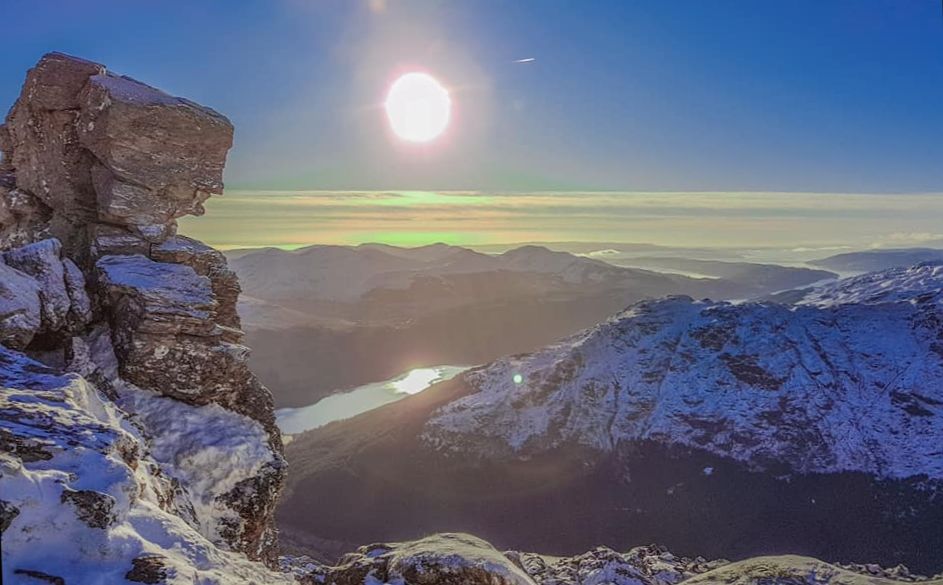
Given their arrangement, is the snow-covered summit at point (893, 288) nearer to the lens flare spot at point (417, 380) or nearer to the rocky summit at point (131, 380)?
the lens flare spot at point (417, 380)

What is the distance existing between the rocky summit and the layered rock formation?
0.05m

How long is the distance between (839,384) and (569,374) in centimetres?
2836

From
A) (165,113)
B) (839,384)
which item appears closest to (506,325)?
(839,384)

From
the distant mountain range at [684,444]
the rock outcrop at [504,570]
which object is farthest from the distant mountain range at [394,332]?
the rock outcrop at [504,570]

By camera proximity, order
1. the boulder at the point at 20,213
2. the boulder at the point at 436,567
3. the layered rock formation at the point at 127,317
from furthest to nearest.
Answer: the boulder at the point at 20,213
the boulder at the point at 436,567
the layered rock formation at the point at 127,317

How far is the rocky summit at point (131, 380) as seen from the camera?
8641mm

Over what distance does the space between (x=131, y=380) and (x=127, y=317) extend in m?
1.64

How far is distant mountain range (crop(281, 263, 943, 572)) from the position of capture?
51938 mm

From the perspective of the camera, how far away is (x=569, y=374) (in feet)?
237

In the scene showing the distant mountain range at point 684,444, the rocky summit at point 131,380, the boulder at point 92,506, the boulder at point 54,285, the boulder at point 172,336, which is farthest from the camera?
the distant mountain range at point 684,444

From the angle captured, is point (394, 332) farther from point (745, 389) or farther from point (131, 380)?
point (131, 380)

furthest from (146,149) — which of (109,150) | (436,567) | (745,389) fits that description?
(745,389)

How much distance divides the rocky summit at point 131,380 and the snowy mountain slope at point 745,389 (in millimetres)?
44509

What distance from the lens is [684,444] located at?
200ft
